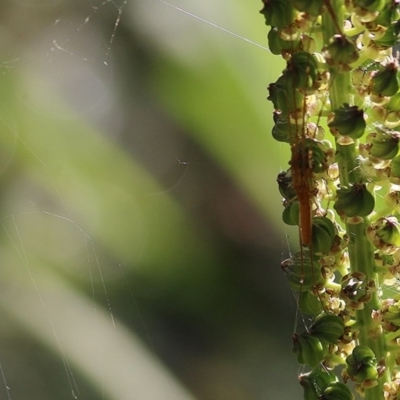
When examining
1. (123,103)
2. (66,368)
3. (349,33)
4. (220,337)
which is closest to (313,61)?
(349,33)

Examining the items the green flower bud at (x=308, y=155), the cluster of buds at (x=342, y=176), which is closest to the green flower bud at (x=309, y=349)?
the cluster of buds at (x=342, y=176)

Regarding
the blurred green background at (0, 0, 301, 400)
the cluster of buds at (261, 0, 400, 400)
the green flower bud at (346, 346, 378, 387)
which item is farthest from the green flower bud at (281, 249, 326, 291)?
the blurred green background at (0, 0, 301, 400)

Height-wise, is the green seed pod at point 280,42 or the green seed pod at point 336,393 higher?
the green seed pod at point 280,42

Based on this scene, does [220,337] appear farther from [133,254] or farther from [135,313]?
[133,254]

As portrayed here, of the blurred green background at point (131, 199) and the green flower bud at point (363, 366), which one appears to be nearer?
the green flower bud at point (363, 366)

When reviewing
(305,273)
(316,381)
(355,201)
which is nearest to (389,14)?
(355,201)

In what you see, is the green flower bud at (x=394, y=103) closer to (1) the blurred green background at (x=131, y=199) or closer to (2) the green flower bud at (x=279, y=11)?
(2) the green flower bud at (x=279, y=11)

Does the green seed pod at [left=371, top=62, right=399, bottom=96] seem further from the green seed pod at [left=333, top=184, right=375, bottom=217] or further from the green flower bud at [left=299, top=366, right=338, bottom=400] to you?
the green flower bud at [left=299, top=366, right=338, bottom=400]
